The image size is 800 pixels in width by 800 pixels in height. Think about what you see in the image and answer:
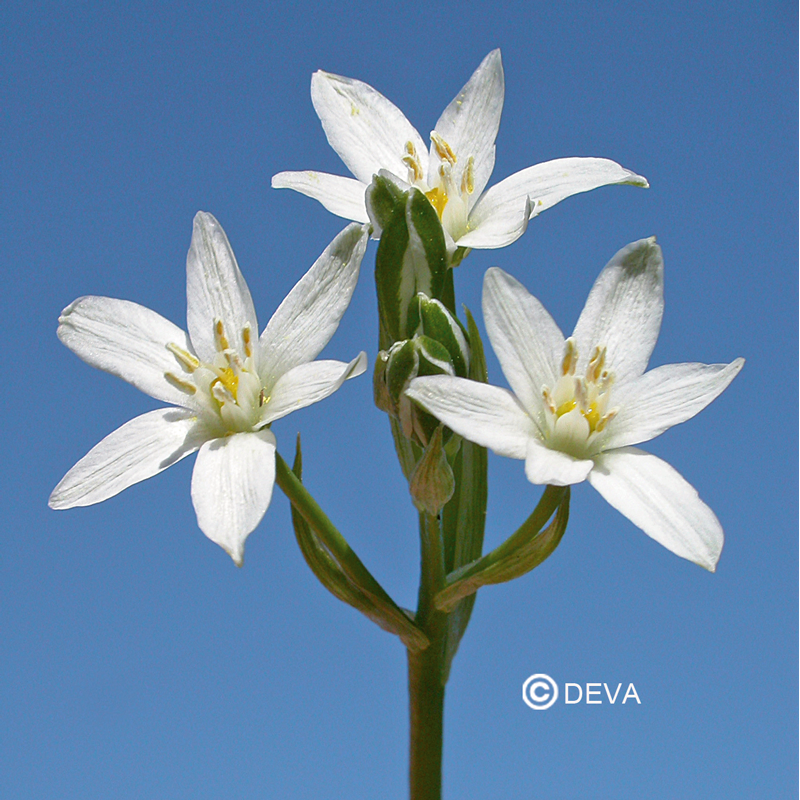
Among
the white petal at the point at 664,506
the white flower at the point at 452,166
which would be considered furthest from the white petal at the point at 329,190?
the white petal at the point at 664,506

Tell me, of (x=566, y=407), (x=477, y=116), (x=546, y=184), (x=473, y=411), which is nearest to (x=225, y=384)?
(x=473, y=411)

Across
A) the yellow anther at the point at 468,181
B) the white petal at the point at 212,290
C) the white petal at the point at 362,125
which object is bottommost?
the white petal at the point at 212,290

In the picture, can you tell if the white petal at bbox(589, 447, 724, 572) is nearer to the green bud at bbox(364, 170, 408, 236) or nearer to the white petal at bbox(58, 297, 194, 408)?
the green bud at bbox(364, 170, 408, 236)

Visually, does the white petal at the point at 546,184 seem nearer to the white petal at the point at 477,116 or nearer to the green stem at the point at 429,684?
the white petal at the point at 477,116

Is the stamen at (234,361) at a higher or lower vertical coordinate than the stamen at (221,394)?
higher

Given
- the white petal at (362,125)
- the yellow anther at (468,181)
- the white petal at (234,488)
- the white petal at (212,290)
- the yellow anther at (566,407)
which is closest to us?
the white petal at (234,488)

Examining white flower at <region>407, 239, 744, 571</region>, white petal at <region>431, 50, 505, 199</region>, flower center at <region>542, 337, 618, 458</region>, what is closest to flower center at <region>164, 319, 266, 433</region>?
→ white flower at <region>407, 239, 744, 571</region>

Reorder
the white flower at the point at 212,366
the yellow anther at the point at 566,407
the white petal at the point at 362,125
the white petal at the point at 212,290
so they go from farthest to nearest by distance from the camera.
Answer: the white petal at the point at 362,125 → the white petal at the point at 212,290 → the yellow anther at the point at 566,407 → the white flower at the point at 212,366
